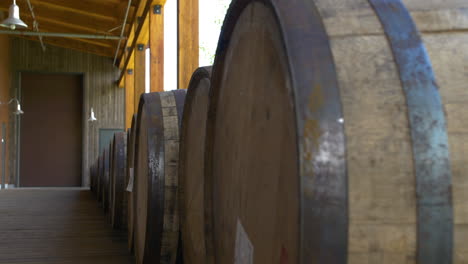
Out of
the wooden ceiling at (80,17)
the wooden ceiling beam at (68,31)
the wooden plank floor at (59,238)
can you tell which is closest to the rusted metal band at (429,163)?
the wooden plank floor at (59,238)

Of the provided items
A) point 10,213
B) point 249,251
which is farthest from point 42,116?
point 249,251

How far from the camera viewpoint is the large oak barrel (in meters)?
0.81

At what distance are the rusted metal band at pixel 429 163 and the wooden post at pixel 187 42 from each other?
222 inches

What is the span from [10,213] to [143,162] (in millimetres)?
4174

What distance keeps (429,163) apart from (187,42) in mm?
6040

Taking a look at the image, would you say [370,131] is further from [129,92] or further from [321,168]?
[129,92]

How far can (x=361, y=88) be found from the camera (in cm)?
87

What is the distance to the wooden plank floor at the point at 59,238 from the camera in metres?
3.57

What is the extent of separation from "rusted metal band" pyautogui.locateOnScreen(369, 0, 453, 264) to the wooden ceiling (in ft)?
43.1

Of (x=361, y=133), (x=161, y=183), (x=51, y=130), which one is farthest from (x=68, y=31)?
(x=361, y=133)

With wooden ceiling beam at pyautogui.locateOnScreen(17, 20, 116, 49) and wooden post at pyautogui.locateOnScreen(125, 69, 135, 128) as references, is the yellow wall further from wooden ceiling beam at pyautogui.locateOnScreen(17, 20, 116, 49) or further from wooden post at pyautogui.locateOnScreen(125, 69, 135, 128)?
wooden post at pyautogui.locateOnScreen(125, 69, 135, 128)

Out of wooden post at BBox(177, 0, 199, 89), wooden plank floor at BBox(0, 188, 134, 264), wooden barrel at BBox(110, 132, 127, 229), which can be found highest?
wooden post at BBox(177, 0, 199, 89)

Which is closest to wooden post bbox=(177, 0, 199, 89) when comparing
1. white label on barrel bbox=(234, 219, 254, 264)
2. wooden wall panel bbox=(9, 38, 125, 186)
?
white label on barrel bbox=(234, 219, 254, 264)

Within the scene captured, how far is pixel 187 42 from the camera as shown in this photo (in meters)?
6.67
